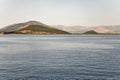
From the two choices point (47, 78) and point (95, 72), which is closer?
point (47, 78)

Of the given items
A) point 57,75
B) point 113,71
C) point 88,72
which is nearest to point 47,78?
point 57,75

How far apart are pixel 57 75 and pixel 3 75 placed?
8.24 meters

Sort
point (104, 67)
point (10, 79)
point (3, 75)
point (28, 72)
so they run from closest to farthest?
point (10, 79)
point (3, 75)
point (28, 72)
point (104, 67)

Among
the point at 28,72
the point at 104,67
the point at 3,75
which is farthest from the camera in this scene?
the point at 104,67

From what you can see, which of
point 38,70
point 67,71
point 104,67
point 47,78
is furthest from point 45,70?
point 104,67

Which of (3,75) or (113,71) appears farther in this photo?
(113,71)

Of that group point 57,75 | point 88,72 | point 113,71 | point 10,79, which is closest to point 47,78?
point 57,75

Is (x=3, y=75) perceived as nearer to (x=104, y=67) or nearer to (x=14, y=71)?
(x=14, y=71)

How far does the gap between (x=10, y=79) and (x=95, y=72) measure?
14.0m

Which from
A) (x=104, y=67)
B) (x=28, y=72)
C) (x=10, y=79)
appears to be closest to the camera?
(x=10, y=79)

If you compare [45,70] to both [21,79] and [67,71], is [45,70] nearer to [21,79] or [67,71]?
[67,71]

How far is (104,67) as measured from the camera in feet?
155

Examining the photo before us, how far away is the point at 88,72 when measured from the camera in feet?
137

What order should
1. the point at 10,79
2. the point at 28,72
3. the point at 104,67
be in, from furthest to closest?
the point at 104,67 < the point at 28,72 < the point at 10,79
